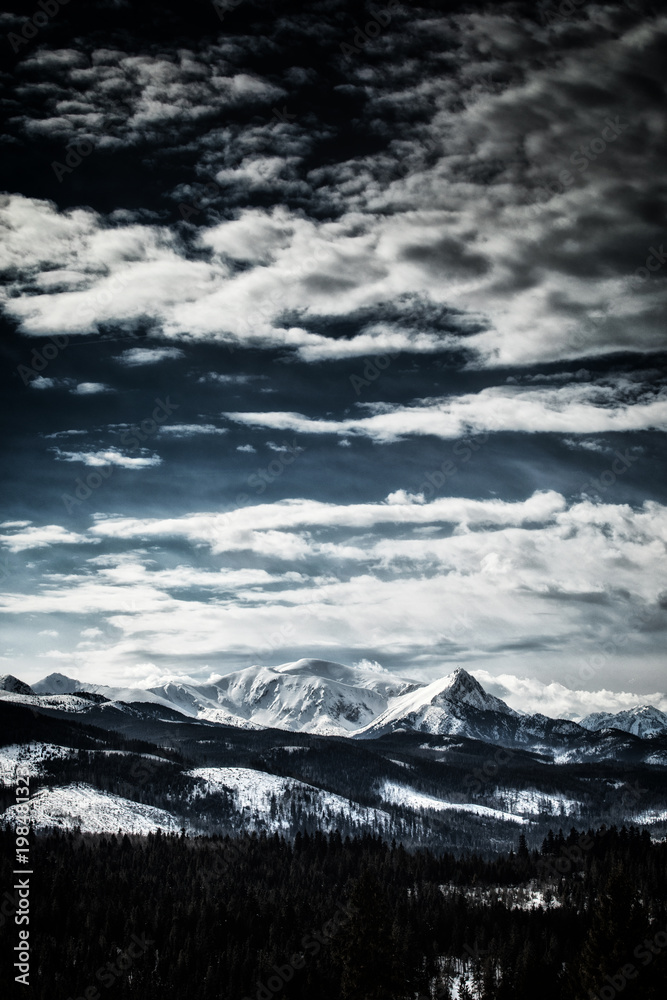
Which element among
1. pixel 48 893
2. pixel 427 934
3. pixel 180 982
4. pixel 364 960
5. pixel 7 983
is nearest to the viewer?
pixel 364 960

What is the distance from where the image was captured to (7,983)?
13062 centimetres

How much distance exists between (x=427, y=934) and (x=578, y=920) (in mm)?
35648

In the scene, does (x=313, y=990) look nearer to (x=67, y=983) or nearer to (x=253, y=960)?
(x=253, y=960)

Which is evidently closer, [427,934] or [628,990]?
[628,990]

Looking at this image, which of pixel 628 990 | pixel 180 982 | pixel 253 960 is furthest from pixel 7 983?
pixel 628 990

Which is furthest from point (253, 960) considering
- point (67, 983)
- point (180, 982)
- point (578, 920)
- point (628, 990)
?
point (628, 990)

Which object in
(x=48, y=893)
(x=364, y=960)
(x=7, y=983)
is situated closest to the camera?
(x=364, y=960)

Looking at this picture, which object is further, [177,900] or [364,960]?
[177,900]

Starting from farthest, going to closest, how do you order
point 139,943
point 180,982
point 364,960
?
point 139,943 → point 180,982 → point 364,960

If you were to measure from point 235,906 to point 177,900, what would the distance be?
2007 centimetres

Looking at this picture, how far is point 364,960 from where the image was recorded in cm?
8556

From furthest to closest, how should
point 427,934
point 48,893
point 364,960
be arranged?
point 48,893, point 427,934, point 364,960

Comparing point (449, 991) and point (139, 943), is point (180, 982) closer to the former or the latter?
point (139, 943)

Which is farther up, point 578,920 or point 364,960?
point 364,960
